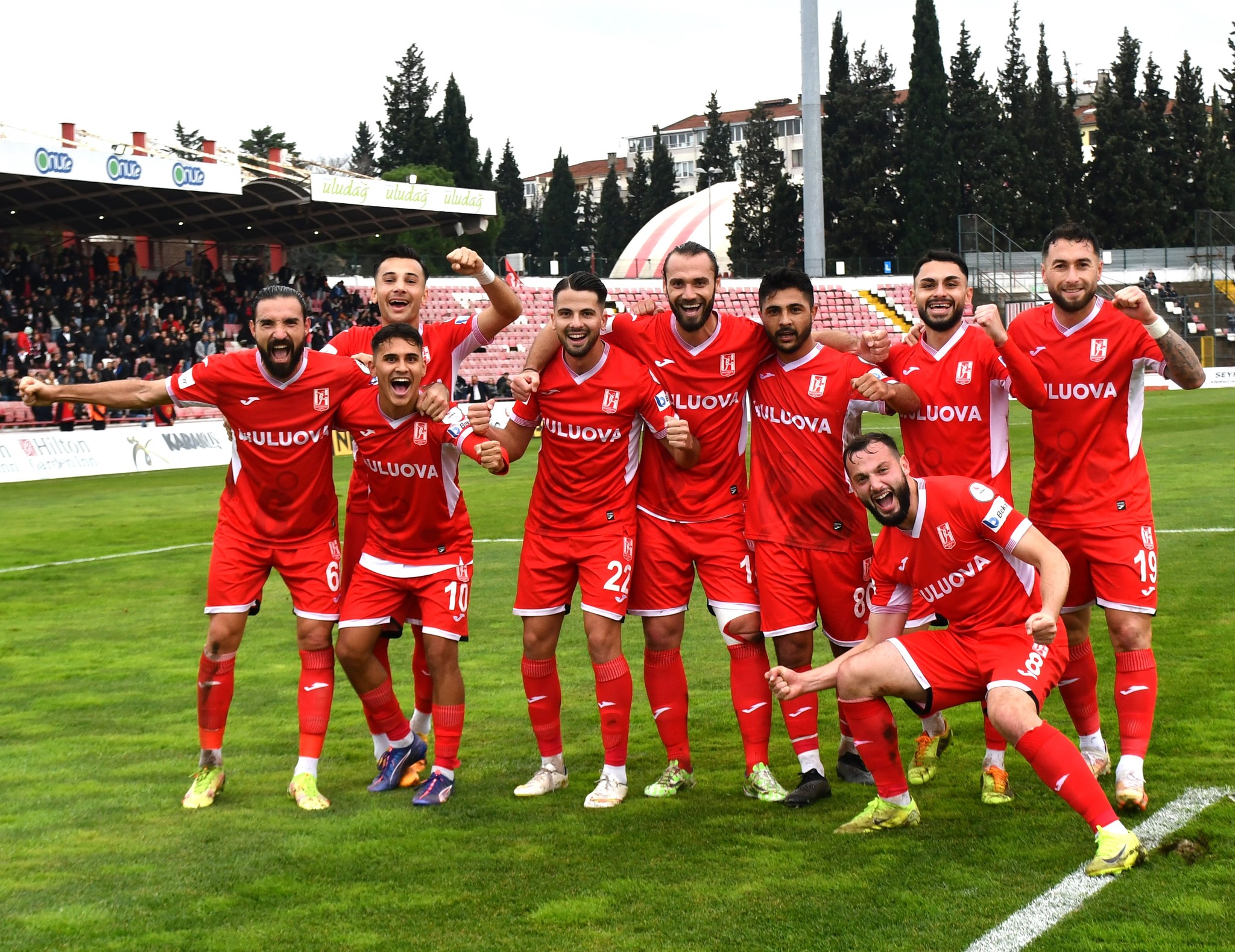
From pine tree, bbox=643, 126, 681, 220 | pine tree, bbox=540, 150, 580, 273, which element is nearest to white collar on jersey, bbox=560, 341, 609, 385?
pine tree, bbox=643, 126, 681, 220

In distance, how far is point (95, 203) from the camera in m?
34.9

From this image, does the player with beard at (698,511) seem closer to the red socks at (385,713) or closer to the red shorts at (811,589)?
the red shorts at (811,589)

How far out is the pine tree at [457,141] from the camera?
81.6m

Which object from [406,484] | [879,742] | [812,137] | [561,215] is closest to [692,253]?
[406,484]

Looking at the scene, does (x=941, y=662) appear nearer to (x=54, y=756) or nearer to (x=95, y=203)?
(x=54, y=756)

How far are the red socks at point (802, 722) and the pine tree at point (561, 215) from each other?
90566 millimetres

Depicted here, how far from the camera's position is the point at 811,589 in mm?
6449

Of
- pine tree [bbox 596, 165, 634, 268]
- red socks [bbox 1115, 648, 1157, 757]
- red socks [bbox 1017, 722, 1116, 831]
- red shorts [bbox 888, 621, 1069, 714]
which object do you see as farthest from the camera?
pine tree [bbox 596, 165, 634, 268]

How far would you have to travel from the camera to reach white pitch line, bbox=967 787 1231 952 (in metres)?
4.38

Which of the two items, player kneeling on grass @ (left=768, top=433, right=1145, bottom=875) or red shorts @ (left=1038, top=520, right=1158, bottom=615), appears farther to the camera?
red shorts @ (left=1038, top=520, right=1158, bottom=615)

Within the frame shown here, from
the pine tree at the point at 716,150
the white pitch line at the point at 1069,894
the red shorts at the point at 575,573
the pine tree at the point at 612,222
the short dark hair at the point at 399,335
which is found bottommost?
the white pitch line at the point at 1069,894

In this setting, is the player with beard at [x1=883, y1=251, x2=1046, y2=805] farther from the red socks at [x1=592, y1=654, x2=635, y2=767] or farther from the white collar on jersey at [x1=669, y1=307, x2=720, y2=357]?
the red socks at [x1=592, y1=654, x2=635, y2=767]

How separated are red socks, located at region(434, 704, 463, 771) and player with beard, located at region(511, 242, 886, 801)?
94cm

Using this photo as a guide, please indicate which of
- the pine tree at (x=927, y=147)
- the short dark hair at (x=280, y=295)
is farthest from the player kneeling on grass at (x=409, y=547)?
the pine tree at (x=927, y=147)
